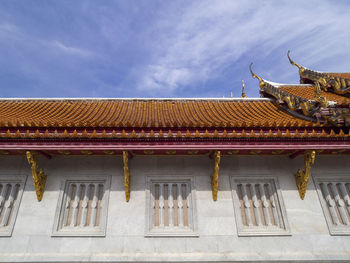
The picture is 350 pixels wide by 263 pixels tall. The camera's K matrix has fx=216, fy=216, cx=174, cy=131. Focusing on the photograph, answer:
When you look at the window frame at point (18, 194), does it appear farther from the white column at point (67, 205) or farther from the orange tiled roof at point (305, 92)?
the orange tiled roof at point (305, 92)

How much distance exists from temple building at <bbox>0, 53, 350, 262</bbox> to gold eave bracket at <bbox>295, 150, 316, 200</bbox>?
0.03 metres

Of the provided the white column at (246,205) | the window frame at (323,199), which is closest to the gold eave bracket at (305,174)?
the window frame at (323,199)

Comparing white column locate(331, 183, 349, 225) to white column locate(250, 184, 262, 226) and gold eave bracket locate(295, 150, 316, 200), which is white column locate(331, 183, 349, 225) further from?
white column locate(250, 184, 262, 226)

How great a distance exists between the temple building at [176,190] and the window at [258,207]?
0.03 meters

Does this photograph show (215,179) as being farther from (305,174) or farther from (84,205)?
(84,205)

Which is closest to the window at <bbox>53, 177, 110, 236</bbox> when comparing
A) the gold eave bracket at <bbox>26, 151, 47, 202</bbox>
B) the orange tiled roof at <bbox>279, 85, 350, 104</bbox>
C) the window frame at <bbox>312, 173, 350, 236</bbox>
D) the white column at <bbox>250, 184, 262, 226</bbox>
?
the gold eave bracket at <bbox>26, 151, 47, 202</bbox>

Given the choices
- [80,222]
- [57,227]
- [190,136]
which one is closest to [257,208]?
[190,136]

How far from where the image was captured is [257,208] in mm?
Result: 6109

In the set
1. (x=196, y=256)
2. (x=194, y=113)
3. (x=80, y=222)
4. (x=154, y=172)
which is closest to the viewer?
(x=196, y=256)

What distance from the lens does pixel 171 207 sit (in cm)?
604

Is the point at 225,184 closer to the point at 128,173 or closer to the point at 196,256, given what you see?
the point at 196,256

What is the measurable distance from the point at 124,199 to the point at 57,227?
6.02 ft

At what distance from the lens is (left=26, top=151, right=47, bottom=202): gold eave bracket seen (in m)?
5.64

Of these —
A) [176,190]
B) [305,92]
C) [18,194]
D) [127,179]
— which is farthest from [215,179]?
[305,92]
